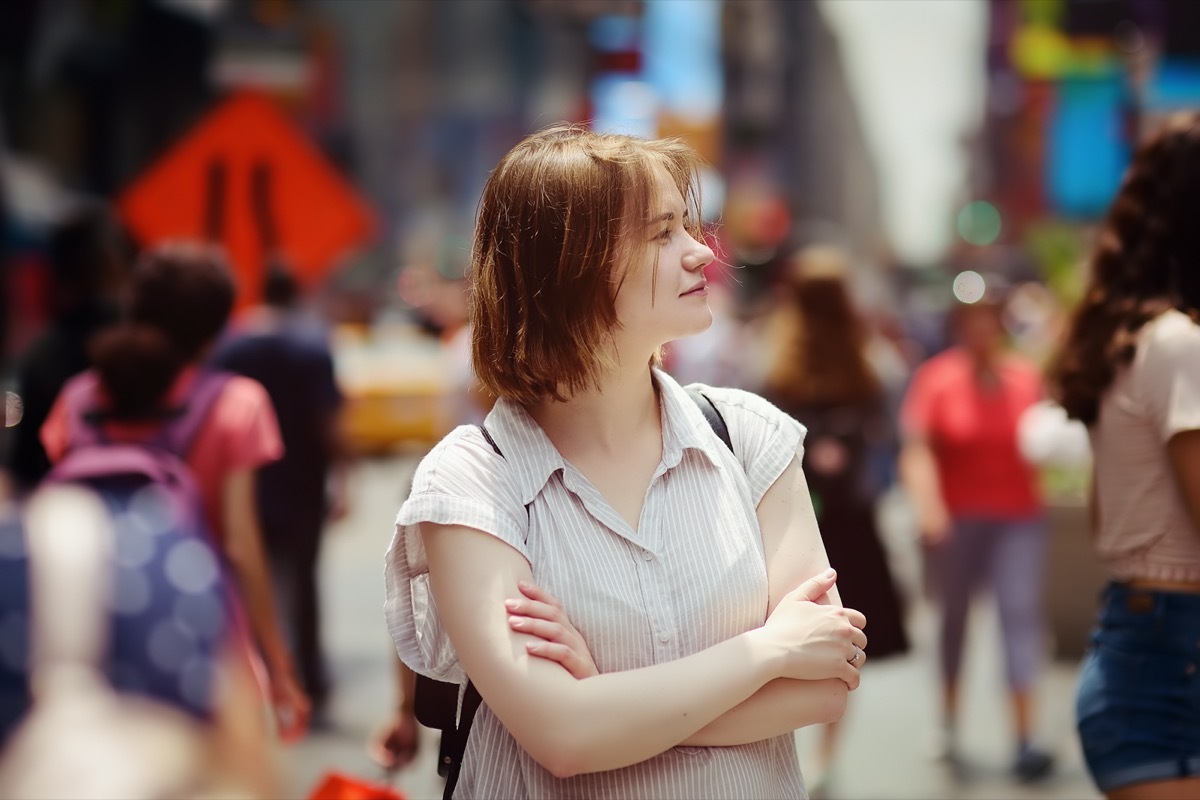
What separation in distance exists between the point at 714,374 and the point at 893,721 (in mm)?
5681

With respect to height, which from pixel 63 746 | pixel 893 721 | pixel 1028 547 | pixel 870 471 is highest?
pixel 63 746

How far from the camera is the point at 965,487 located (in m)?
6.92

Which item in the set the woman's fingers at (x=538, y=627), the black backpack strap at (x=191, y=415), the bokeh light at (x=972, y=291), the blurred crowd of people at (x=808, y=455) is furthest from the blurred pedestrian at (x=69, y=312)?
the bokeh light at (x=972, y=291)

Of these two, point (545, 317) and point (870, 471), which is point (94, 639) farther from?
point (870, 471)

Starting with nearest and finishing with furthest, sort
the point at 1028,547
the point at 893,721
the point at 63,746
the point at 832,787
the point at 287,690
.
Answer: the point at 63,746, the point at 287,690, the point at 832,787, the point at 1028,547, the point at 893,721

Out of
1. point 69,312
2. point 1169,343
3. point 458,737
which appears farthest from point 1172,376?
point 69,312

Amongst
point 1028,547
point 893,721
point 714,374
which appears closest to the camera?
point 1028,547

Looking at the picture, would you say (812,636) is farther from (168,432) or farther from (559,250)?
(168,432)

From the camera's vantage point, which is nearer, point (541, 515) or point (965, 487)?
point (541, 515)

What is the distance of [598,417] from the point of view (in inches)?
94.7

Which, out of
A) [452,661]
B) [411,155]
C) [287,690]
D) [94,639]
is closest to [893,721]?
[287,690]

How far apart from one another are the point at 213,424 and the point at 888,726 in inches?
167

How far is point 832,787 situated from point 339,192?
11.2 ft

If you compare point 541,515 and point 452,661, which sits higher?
point 541,515
